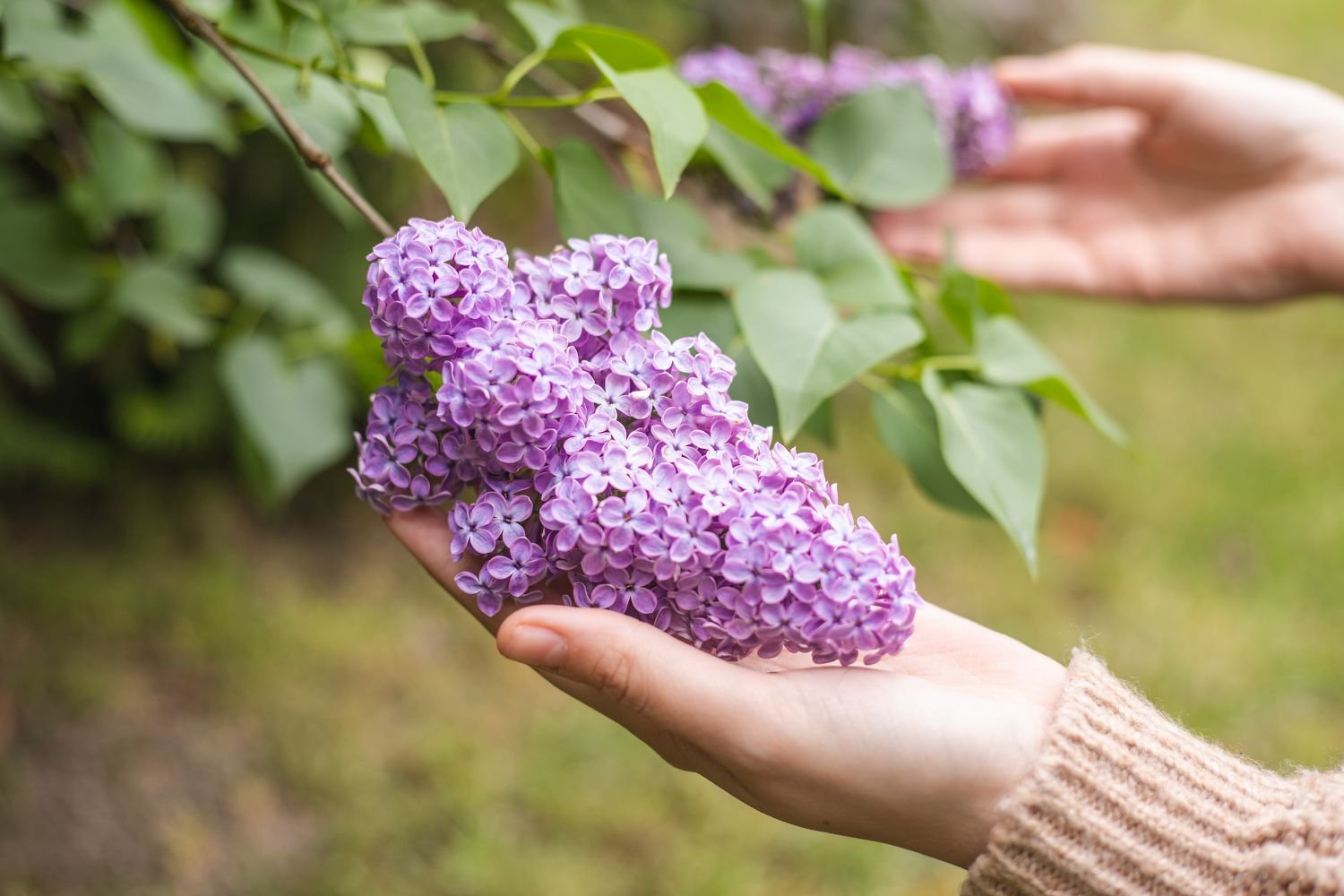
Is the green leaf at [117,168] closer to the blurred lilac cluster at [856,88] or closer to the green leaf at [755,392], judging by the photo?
the blurred lilac cluster at [856,88]

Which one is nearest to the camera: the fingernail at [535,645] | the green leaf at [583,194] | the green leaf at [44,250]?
the fingernail at [535,645]

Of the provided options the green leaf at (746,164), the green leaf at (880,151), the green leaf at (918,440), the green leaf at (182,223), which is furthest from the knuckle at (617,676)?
the green leaf at (182,223)

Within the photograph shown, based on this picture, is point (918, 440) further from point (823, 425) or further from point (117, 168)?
point (117, 168)

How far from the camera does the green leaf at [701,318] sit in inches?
44.6

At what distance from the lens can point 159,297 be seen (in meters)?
1.66

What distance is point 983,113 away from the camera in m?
1.83

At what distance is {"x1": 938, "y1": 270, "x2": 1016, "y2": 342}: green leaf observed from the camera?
47.8 inches

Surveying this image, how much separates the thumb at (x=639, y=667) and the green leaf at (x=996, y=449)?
12.0 inches

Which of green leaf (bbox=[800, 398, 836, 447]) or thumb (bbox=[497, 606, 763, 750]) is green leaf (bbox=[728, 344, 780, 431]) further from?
thumb (bbox=[497, 606, 763, 750])

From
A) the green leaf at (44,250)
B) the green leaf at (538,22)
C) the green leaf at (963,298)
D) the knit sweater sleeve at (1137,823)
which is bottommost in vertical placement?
the green leaf at (44,250)

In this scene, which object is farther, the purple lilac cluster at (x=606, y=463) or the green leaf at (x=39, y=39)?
the green leaf at (x=39, y=39)

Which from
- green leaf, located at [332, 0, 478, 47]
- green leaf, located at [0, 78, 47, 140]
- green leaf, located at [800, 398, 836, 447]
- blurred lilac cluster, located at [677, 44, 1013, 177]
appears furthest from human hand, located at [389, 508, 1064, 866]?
blurred lilac cluster, located at [677, 44, 1013, 177]

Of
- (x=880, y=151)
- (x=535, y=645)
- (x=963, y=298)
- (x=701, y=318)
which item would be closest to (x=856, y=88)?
(x=880, y=151)

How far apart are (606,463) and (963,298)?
0.54m
